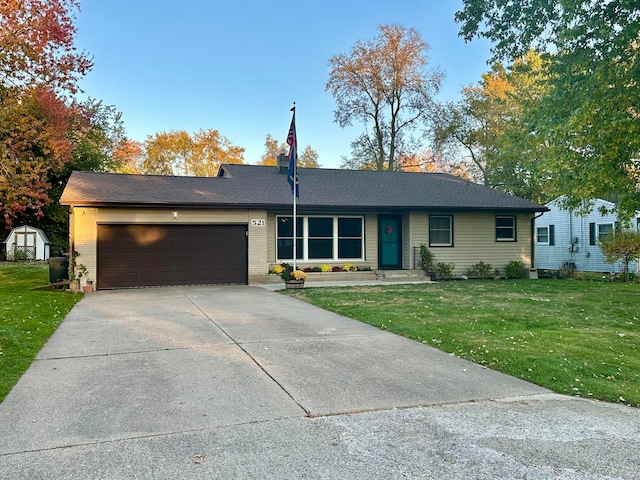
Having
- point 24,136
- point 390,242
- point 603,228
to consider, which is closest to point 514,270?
point 390,242

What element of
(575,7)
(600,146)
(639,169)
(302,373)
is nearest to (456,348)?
(302,373)

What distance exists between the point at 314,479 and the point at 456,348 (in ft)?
13.4

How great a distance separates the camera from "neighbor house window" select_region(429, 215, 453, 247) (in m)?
17.8

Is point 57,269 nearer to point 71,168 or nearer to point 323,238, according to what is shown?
point 323,238

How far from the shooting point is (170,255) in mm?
15062

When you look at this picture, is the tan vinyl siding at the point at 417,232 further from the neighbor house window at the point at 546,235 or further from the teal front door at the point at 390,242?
the neighbor house window at the point at 546,235

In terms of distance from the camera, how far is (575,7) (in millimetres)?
10336

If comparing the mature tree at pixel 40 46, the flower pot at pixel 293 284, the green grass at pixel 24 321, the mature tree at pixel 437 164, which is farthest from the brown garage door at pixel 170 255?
the mature tree at pixel 437 164

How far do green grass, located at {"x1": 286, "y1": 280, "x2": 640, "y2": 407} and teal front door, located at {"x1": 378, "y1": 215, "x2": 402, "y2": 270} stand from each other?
307 cm

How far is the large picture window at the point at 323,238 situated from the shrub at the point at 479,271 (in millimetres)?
4190

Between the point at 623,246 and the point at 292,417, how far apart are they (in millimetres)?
16663

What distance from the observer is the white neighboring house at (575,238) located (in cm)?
2053

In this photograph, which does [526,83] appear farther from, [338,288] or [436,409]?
[436,409]

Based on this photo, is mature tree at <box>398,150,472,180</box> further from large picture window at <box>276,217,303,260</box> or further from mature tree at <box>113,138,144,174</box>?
mature tree at <box>113,138,144,174</box>
